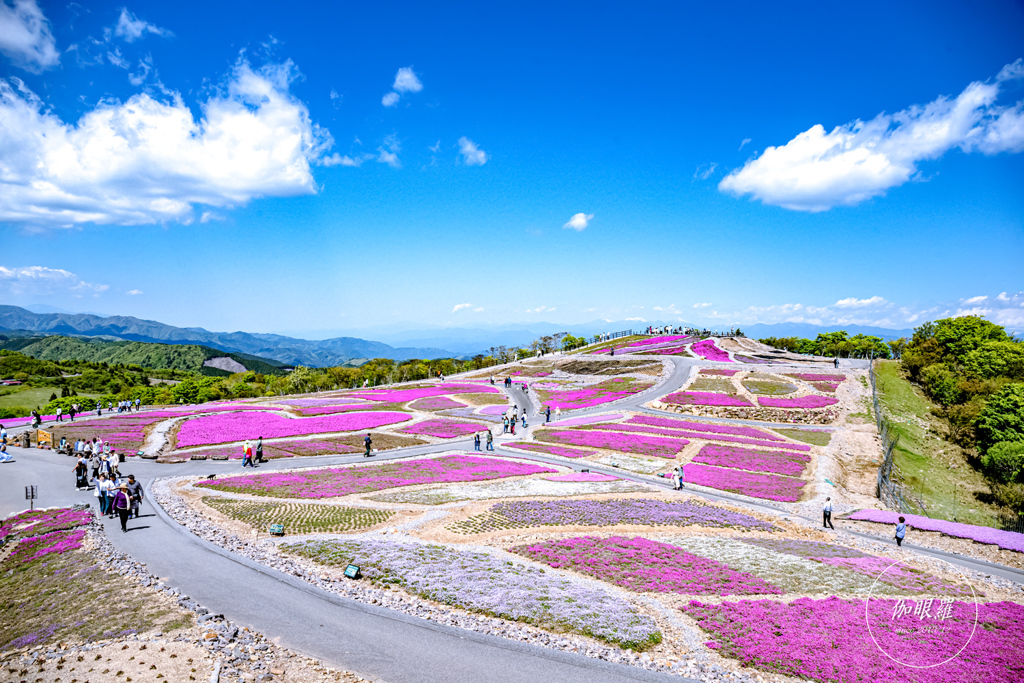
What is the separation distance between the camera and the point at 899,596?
2200cm

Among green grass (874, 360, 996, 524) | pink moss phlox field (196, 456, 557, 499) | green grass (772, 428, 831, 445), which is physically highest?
pink moss phlox field (196, 456, 557, 499)

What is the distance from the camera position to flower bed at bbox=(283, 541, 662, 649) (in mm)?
18312

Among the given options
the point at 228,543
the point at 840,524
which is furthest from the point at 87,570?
the point at 840,524

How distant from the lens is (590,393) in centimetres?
8581

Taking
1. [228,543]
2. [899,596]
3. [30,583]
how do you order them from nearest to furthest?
[30,583] → [899,596] → [228,543]

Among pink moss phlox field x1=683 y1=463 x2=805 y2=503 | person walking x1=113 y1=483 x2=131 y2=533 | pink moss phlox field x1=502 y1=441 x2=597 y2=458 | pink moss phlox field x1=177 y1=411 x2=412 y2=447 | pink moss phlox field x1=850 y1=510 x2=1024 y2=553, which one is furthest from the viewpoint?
pink moss phlox field x1=177 y1=411 x2=412 y2=447

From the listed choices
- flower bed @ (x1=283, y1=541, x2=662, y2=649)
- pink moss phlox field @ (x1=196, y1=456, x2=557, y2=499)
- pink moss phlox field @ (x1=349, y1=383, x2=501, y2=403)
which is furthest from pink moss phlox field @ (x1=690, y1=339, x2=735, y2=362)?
flower bed @ (x1=283, y1=541, x2=662, y2=649)

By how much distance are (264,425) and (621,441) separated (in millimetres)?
44897

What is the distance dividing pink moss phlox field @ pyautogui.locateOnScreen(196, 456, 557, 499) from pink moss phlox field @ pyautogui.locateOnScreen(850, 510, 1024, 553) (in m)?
24.7

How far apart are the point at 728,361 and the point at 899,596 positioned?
292 ft

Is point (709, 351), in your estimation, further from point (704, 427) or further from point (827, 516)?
point (827, 516)

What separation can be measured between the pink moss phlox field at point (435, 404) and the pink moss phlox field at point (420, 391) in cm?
300

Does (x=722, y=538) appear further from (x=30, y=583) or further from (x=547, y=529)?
(x=30, y=583)

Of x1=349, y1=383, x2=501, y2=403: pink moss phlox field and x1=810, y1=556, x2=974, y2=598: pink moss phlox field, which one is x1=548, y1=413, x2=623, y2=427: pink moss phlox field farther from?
x1=810, y1=556, x2=974, y2=598: pink moss phlox field
